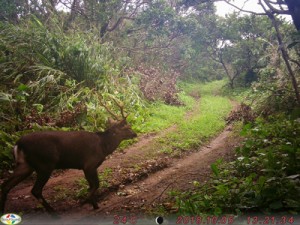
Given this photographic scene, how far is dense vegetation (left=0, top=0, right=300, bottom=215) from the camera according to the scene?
13.5 feet

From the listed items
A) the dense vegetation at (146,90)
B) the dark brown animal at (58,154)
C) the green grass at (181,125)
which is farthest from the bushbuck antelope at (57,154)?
the green grass at (181,125)

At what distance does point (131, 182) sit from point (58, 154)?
6.15ft

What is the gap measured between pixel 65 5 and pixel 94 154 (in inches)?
487

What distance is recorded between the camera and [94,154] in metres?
4.49

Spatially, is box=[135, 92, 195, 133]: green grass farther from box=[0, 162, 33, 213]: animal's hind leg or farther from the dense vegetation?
box=[0, 162, 33, 213]: animal's hind leg

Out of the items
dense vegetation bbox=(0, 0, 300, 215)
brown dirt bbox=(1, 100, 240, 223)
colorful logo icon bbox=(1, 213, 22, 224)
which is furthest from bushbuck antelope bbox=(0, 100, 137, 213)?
colorful logo icon bbox=(1, 213, 22, 224)

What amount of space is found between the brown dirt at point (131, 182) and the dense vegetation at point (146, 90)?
500 millimetres

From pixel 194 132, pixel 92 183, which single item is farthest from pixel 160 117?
pixel 92 183

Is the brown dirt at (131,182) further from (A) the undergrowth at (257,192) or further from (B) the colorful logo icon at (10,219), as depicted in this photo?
(B) the colorful logo icon at (10,219)

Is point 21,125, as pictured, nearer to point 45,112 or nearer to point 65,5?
point 45,112

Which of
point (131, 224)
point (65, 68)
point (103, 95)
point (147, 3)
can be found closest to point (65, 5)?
point (147, 3)

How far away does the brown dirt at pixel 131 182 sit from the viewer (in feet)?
14.3

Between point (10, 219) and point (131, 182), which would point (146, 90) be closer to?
point (131, 182)

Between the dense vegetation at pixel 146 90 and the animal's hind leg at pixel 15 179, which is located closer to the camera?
the animal's hind leg at pixel 15 179
